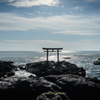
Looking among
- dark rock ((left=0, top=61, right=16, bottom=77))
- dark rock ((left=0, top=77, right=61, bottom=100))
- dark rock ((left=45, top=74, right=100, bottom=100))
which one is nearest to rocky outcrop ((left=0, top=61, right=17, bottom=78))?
dark rock ((left=0, top=61, right=16, bottom=77))

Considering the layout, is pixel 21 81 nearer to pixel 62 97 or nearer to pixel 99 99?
pixel 62 97

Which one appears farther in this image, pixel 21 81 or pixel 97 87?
pixel 21 81

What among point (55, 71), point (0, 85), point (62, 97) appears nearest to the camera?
point (62, 97)

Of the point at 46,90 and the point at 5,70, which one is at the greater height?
the point at 46,90

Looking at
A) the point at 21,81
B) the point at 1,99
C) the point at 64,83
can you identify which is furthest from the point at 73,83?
the point at 1,99

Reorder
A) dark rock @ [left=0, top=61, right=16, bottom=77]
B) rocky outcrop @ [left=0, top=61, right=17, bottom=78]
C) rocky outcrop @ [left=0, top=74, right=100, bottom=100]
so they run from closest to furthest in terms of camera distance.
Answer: rocky outcrop @ [left=0, top=74, right=100, bottom=100]
rocky outcrop @ [left=0, top=61, right=17, bottom=78]
dark rock @ [left=0, top=61, right=16, bottom=77]

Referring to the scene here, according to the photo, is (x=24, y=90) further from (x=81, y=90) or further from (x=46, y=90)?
(x=81, y=90)

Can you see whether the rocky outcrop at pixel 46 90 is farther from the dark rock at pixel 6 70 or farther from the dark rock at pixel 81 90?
the dark rock at pixel 6 70

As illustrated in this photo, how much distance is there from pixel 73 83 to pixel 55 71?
11.8 m

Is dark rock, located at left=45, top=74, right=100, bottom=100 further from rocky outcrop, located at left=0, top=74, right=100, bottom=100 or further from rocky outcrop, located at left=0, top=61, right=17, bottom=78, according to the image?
rocky outcrop, located at left=0, top=61, right=17, bottom=78

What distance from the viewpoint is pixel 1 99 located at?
11242 millimetres

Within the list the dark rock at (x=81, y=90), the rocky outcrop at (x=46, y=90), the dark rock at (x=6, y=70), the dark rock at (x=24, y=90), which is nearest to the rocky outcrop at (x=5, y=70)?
the dark rock at (x=6, y=70)

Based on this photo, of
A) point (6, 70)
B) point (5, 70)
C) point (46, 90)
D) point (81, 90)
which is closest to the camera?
point (46, 90)

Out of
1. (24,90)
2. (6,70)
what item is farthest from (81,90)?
(6,70)
